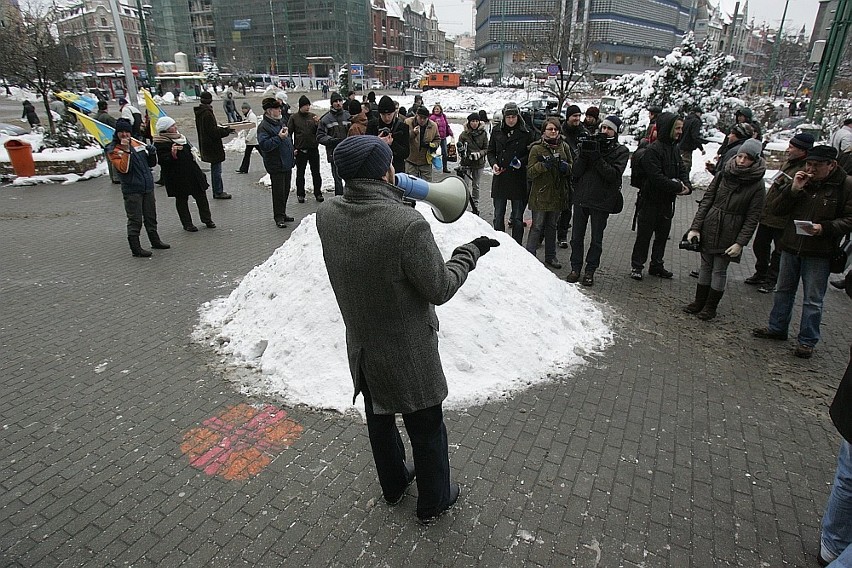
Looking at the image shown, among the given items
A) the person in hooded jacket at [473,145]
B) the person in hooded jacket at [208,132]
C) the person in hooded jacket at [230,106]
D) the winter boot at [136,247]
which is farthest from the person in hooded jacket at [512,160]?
the person in hooded jacket at [230,106]

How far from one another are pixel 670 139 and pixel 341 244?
528 centimetres

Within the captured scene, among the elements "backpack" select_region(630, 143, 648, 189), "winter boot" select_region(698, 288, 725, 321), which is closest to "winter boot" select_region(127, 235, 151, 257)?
"backpack" select_region(630, 143, 648, 189)

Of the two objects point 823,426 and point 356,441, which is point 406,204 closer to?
point 356,441

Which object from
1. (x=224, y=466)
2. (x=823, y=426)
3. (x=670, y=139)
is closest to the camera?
(x=224, y=466)

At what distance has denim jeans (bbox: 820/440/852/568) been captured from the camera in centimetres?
244

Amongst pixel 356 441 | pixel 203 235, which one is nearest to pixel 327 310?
pixel 356 441

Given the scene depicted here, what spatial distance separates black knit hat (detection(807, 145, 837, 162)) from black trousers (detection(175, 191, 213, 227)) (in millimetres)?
8258

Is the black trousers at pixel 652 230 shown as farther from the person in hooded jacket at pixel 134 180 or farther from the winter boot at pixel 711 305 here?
the person in hooded jacket at pixel 134 180

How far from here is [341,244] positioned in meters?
2.20

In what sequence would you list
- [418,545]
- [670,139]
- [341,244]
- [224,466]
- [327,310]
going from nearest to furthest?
1. [341,244]
2. [418,545]
3. [224,466]
4. [327,310]
5. [670,139]

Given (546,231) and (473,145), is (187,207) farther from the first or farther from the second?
(546,231)

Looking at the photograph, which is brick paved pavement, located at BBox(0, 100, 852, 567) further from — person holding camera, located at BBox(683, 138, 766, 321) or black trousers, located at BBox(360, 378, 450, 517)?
person holding camera, located at BBox(683, 138, 766, 321)

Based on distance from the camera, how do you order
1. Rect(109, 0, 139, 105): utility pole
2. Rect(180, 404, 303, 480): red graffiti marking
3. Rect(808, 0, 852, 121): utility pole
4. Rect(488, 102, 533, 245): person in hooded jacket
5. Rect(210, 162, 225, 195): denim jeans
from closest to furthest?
Answer: Rect(180, 404, 303, 480): red graffiti marking < Rect(488, 102, 533, 245): person in hooded jacket < Rect(210, 162, 225, 195): denim jeans < Rect(808, 0, 852, 121): utility pole < Rect(109, 0, 139, 105): utility pole

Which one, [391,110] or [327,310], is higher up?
[391,110]
